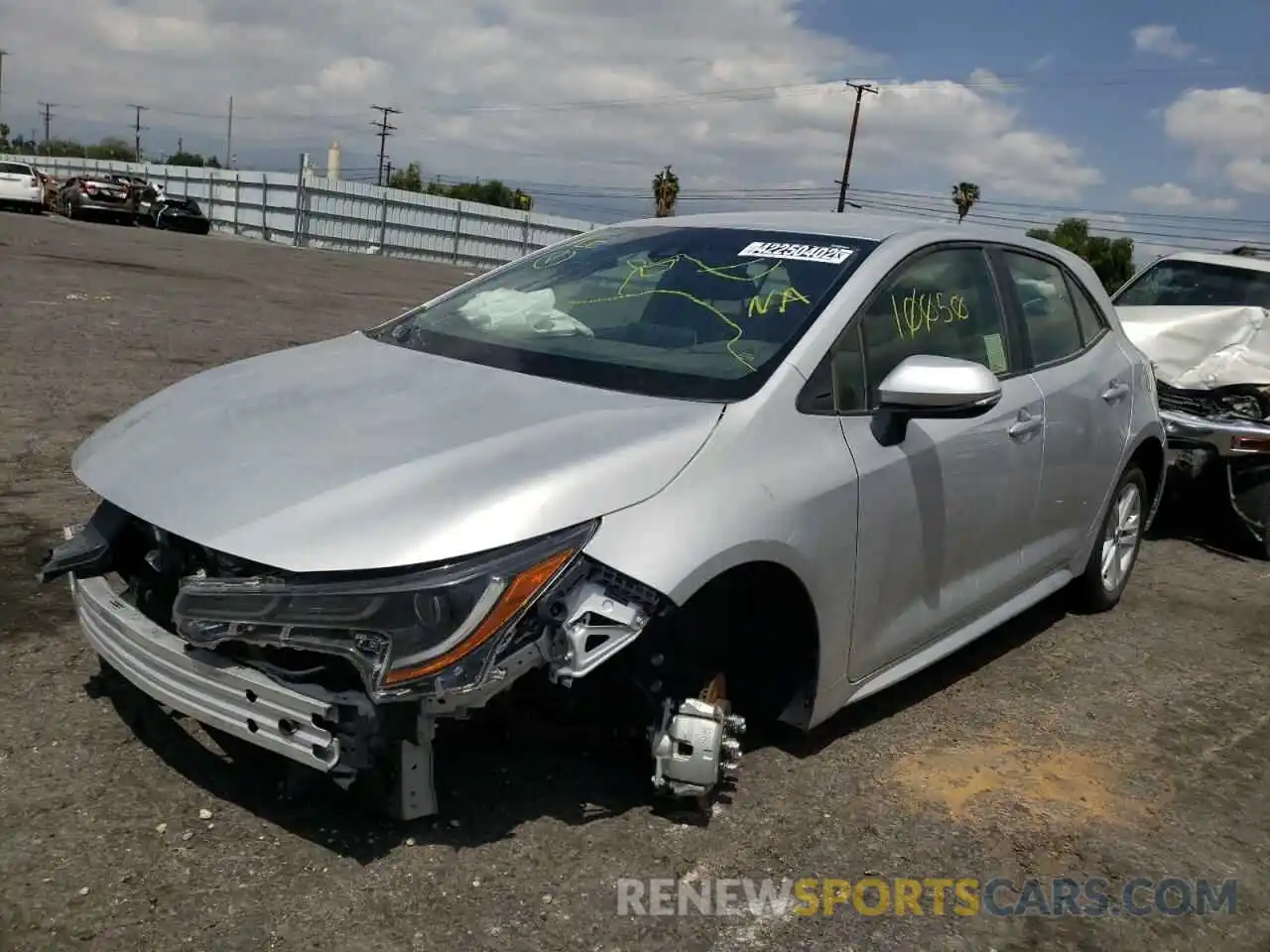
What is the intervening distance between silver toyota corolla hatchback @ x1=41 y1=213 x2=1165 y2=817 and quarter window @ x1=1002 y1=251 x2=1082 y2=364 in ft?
0.10

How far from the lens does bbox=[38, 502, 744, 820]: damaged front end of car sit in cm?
250

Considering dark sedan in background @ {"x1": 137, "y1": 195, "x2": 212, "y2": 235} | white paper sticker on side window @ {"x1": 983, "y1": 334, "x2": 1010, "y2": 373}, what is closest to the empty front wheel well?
white paper sticker on side window @ {"x1": 983, "y1": 334, "x2": 1010, "y2": 373}

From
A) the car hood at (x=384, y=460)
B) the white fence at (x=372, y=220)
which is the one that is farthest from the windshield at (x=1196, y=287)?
the white fence at (x=372, y=220)

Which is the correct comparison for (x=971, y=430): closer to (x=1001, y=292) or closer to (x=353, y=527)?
(x=1001, y=292)

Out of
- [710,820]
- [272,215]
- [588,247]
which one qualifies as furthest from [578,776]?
[272,215]

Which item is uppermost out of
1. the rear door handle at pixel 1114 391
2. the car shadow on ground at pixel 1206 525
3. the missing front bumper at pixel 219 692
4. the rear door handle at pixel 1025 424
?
the rear door handle at pixel 1114 391

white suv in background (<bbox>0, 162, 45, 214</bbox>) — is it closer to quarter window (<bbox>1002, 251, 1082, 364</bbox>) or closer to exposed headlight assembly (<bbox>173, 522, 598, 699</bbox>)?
quarter window (<bbox>1002, 251, 1082, 364</bbox>)

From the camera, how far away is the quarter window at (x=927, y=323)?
346 centimetres

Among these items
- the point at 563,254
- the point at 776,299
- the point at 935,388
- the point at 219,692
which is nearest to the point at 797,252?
the point at 776,299

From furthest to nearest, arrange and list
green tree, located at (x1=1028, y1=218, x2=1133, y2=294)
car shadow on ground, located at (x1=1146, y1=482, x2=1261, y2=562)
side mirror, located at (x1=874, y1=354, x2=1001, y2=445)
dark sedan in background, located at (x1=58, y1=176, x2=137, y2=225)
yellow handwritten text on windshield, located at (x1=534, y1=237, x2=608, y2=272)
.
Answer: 1. green tree, located at (x1=1028, y1=218, x2=1133, y2=294)
2. dark sedan in background, located at (x1=58, y1=176, x2=137, y2=225)
3. car shadow on ground, located at (x1=1146, y1=482, x2=1261, y2=562)
4. yellow handwritten text on windshield, located at (x1=534, y1=237, x2=608, y2=272)
5. side mirror, located at (x1=874, y1=354, x2=1001, y2=445)

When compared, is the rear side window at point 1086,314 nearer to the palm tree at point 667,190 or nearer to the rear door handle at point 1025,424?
the rear door handle at point 1025,424

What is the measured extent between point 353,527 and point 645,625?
71 centimetres

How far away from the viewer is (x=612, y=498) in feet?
8.93

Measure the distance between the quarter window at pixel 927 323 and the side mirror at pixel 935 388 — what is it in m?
0.12
